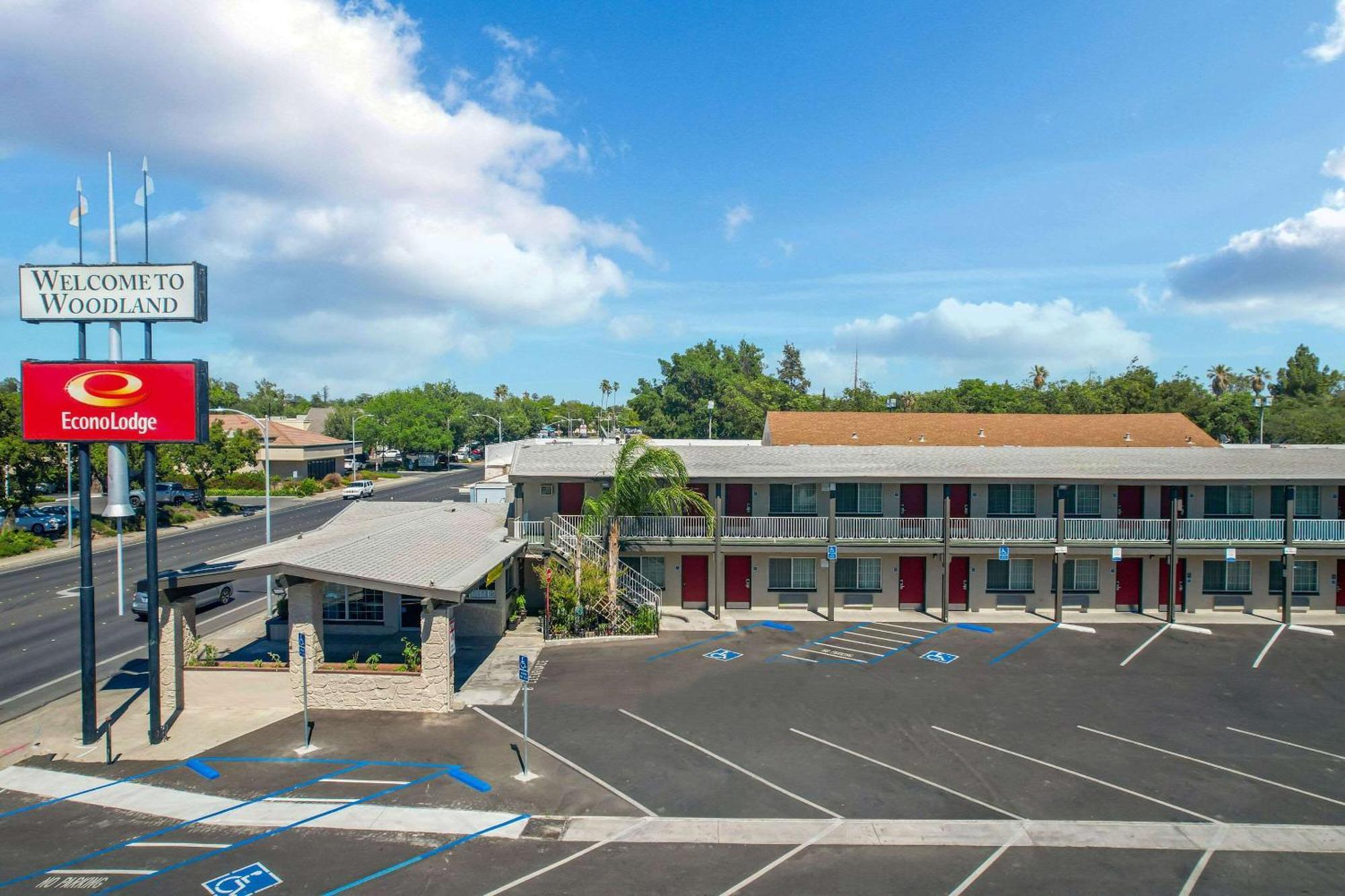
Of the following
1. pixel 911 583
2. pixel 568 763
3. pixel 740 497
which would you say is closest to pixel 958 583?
pixel 911 583

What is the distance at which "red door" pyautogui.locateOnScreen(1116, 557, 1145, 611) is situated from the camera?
109ft

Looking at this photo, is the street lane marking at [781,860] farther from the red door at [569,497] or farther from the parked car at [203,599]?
the parked car at [203,599]

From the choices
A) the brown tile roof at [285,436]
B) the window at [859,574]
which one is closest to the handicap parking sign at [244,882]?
the window at [859,574]

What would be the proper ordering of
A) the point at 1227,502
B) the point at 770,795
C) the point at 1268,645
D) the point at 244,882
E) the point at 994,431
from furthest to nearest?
the point at 994,431, the point at 1227,502, the point at 1268,645, the point at 770,795, the point at 244,882

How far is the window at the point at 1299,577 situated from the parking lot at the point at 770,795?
409 inches

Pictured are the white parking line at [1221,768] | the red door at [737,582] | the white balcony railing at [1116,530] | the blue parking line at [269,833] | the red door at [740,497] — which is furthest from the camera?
the red door at [740,497]

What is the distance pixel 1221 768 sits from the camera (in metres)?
17.7

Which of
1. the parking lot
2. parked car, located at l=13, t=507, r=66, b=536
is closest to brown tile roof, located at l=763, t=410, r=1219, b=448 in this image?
the parking lot

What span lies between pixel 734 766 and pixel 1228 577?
27203 millimetres

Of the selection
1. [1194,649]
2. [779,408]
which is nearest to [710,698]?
[1194,649]

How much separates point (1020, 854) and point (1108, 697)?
10.5 metres

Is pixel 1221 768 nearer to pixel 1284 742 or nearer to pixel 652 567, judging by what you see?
pixel 1284 742

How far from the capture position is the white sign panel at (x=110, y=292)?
19141 millimetres

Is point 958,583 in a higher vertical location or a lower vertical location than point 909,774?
higher
